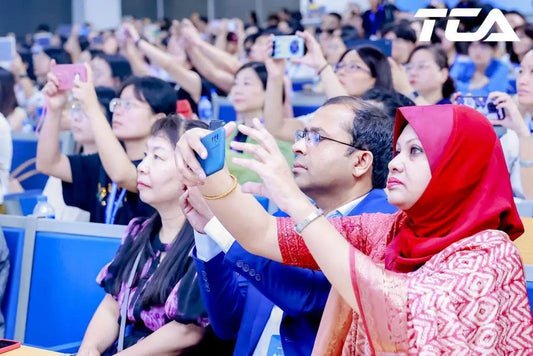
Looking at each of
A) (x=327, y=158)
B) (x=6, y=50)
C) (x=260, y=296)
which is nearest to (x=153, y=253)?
(x=260, y=296)

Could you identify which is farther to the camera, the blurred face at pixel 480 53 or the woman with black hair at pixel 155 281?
the blurred face at pixel 480 53

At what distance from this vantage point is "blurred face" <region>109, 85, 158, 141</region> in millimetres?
3566

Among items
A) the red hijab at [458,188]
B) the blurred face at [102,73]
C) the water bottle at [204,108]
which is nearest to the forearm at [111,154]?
the red hijab at [458,188]

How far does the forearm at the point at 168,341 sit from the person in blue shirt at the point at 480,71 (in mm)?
3972

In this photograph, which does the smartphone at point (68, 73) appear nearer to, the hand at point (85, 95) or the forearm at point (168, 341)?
the hand at point (85, 95)

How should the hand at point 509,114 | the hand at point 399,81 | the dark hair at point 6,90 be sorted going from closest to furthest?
the hand at point 509,114
the dark hair at point 6,90
the hand at point 399,81

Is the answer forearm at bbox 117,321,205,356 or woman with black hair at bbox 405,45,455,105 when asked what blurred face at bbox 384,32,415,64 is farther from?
forearm at bbox 117,321,205,356

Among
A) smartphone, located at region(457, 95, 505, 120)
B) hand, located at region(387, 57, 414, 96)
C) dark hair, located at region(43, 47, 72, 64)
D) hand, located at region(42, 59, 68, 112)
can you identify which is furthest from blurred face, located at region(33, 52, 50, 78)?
smartphone, located at region(457, 95, 505, 120)

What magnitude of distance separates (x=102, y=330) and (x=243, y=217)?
1035 millimetres

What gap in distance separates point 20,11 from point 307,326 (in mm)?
15092

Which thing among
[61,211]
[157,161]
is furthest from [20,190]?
[157,161]

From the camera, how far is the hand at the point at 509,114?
11.2 ft

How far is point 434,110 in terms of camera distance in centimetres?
165

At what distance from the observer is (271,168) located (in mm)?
1542
